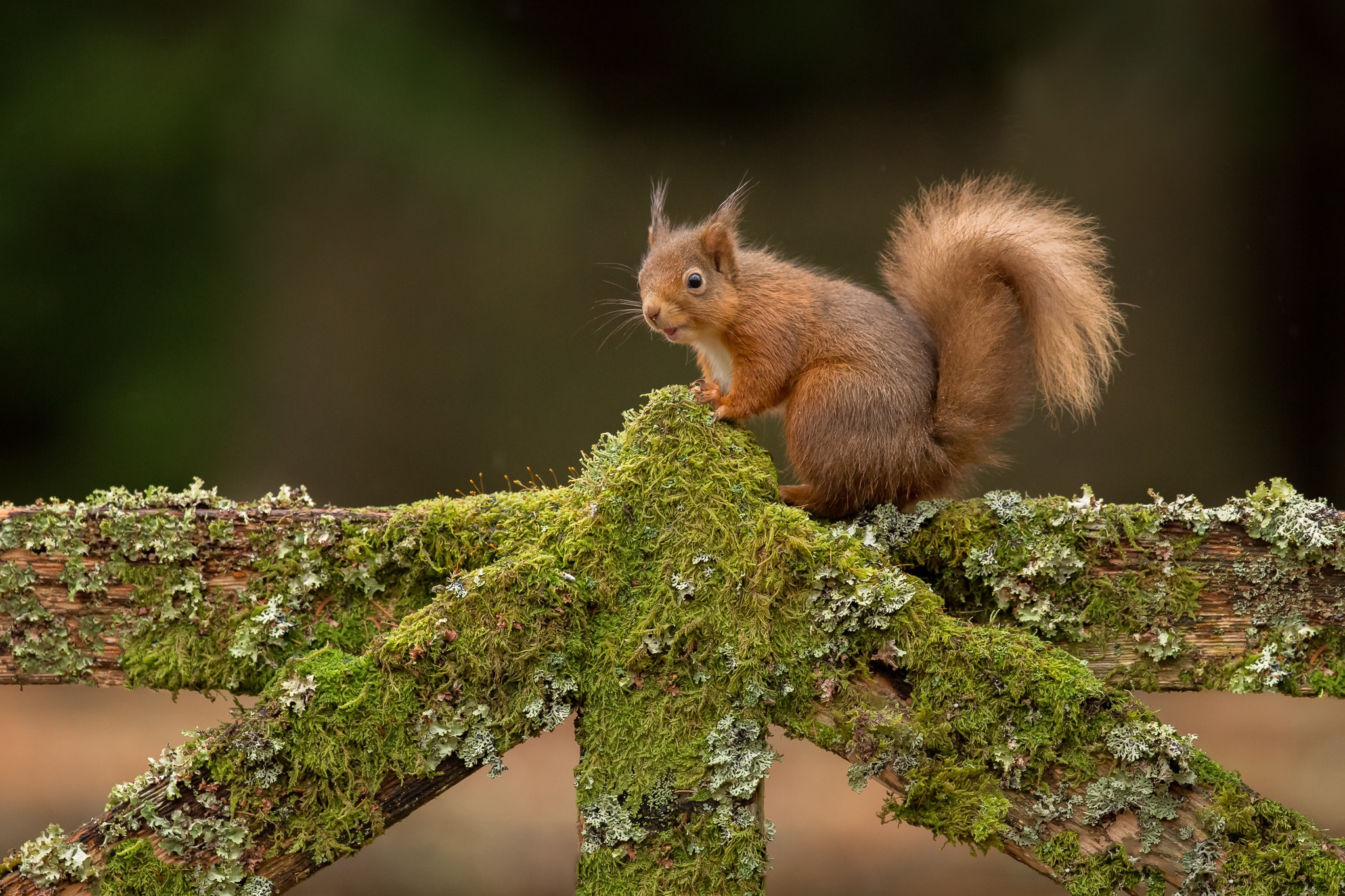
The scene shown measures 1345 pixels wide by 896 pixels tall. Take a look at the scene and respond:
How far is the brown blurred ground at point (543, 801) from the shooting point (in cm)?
344

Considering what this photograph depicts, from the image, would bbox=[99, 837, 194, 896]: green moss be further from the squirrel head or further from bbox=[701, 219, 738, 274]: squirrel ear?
bbox=[701, 219, 738, 274]: squirrel ear

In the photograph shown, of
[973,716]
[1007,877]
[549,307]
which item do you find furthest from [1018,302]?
[549,307]

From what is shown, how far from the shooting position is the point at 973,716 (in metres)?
1.63

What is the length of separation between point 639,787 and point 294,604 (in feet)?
2.21

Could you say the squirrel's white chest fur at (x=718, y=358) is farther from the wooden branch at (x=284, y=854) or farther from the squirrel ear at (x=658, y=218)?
the wooden branch at (x=284, y=854)

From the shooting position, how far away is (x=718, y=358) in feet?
6.98

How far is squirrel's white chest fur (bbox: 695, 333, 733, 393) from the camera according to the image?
6.80 feet

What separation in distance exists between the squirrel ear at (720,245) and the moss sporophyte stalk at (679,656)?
0.34 m

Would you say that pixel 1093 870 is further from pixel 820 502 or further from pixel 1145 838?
pixel 820 502

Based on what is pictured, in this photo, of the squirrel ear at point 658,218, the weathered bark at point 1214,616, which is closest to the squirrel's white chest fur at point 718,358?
the squirrel ear at point 658,218

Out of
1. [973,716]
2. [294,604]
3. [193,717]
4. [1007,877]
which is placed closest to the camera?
[973,716]

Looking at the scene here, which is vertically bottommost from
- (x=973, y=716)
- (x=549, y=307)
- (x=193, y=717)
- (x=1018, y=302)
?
(x=973, y=716)

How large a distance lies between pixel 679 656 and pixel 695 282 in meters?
0.71

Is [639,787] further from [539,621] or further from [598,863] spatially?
[539,621]
